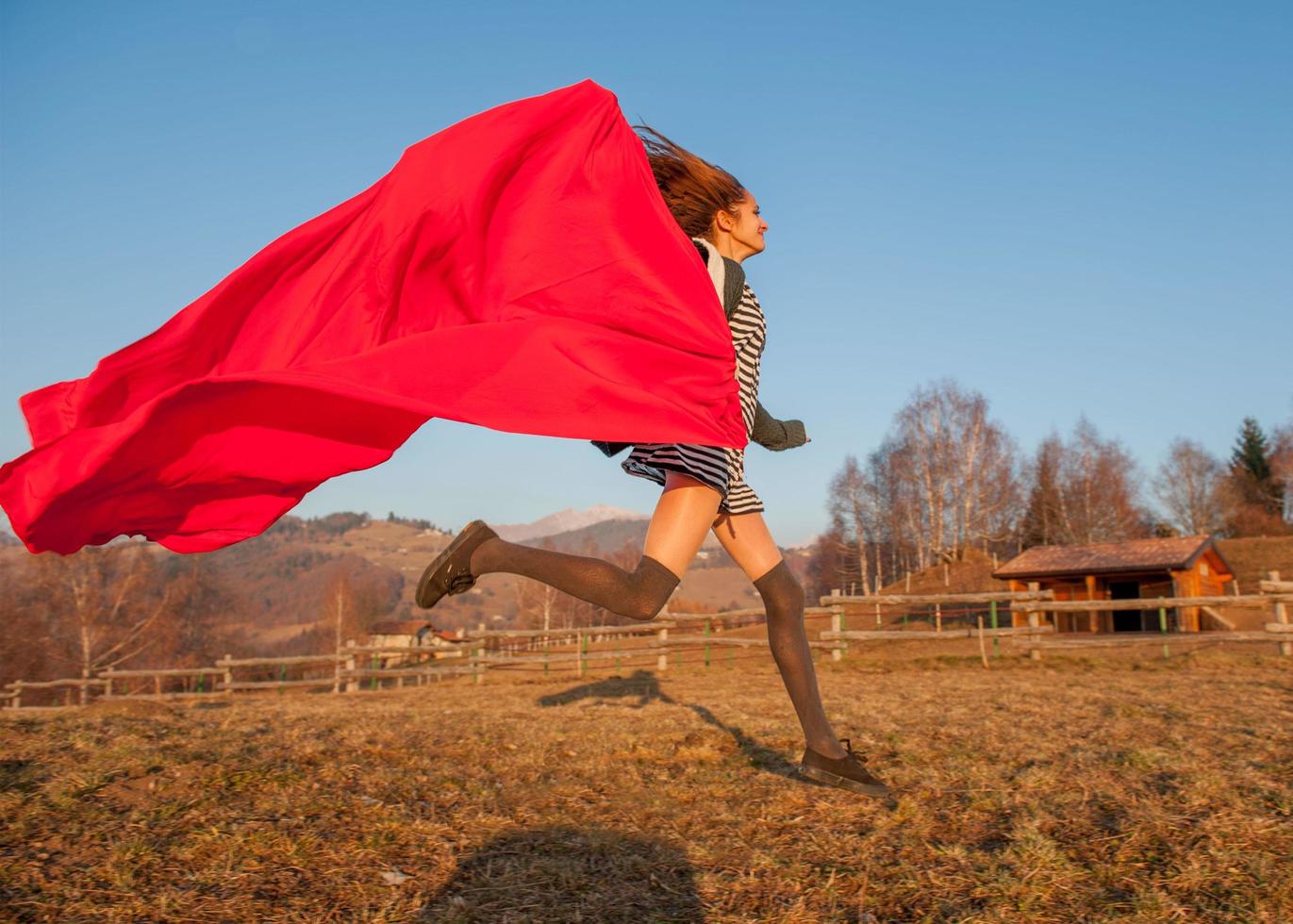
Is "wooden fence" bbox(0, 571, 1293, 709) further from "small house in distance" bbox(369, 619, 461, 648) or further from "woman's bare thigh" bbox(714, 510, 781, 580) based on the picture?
"small house in distance" bbox(369, 619, 461, 648)

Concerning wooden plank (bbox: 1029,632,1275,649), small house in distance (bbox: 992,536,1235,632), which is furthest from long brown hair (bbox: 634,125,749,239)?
small house in distance (bbox: 992,536,1235,632)

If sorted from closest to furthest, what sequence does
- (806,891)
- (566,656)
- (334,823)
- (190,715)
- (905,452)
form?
(806,891) < (334,823) < (190,715) < (566,656) < (905,452)

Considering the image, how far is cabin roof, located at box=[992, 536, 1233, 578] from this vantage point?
26062mm

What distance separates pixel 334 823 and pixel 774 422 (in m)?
2.06

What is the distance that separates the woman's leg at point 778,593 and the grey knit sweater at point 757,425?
0.99ft

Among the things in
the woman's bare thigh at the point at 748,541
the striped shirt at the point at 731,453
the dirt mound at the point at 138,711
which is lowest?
the dirt mound at the point at 138,711

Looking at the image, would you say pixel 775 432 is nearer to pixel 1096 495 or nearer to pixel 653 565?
pixel 653 565

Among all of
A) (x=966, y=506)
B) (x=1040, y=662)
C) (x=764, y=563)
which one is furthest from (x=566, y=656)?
(x=966, y=506)

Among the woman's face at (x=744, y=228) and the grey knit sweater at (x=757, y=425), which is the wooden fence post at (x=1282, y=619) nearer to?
the grey knit sweater at (x=757, y=425)

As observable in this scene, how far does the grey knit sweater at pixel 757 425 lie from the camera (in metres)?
2.92

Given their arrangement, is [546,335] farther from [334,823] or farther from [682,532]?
[334,823]

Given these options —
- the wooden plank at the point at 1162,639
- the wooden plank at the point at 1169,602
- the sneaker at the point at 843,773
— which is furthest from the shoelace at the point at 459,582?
the wooden plank at the point at 1169,602

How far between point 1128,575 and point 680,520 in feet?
95.9

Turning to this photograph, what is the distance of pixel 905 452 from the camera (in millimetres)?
40938
